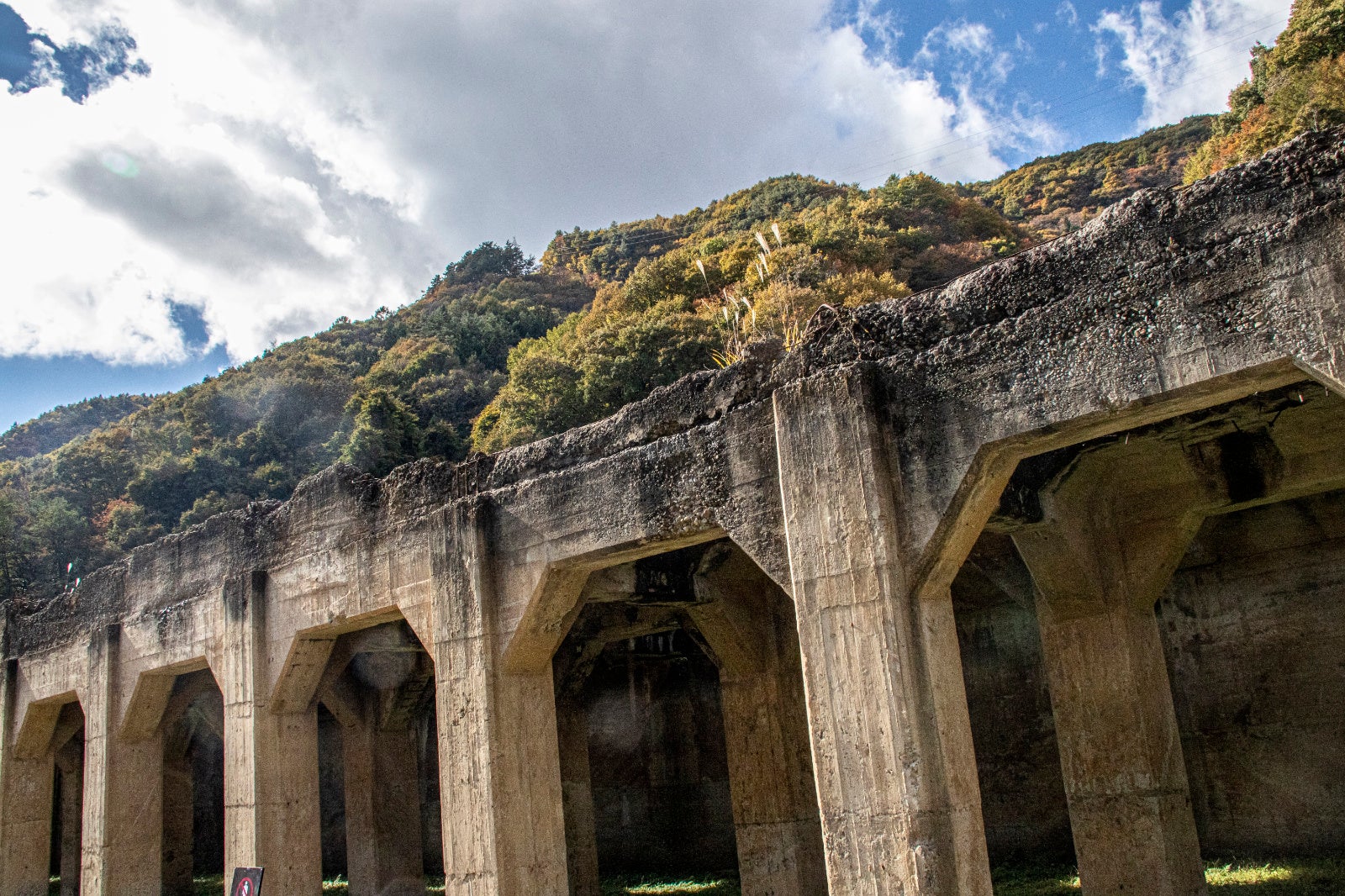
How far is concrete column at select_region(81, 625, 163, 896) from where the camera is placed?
14328mm

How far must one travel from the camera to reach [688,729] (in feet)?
57.3

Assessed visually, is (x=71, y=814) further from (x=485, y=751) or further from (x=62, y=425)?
(x=62, y=425)

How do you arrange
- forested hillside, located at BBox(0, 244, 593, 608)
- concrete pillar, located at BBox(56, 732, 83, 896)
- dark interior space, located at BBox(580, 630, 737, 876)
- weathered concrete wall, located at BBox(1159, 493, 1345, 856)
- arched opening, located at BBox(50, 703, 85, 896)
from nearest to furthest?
weathered concrete wall, located at BBox(1159, 493, 1345, 856), dark interior space, located at BBox(580, 630, 737, 876), arched opening, located at BBox(50, 703, 85, 896), concrete pillar, located at BBox(56, 732, 83, 896), forested hillside, located at BBox(0, 244, 593, 608)

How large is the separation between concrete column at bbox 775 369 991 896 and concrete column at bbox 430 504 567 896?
3.35m

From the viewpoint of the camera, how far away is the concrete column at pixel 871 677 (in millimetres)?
7184

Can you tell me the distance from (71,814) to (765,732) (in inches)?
513

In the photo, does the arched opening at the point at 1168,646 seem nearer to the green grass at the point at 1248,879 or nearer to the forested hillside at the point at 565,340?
the green grass at the point at 1248,879

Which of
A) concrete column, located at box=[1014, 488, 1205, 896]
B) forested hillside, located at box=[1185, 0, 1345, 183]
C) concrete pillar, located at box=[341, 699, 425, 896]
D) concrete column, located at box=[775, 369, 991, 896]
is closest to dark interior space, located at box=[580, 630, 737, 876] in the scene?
concrete pillar, located at box=[341, 699, 425, 896]

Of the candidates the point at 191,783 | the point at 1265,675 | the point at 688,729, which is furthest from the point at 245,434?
the point at 1265,675

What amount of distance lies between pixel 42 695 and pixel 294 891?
671cm

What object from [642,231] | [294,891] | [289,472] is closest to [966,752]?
[294,891]

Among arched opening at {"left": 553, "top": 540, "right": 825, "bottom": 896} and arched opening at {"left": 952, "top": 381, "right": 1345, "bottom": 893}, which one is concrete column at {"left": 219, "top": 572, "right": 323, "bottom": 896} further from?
arched opening at {"left": 952, "top": 381, "right": 1345, "bottom": 893}

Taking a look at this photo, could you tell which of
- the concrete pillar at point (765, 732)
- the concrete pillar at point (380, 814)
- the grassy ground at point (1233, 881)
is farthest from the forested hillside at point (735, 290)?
the grassy ground at point (1233, 881)

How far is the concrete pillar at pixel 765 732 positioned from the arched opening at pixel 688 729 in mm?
14
